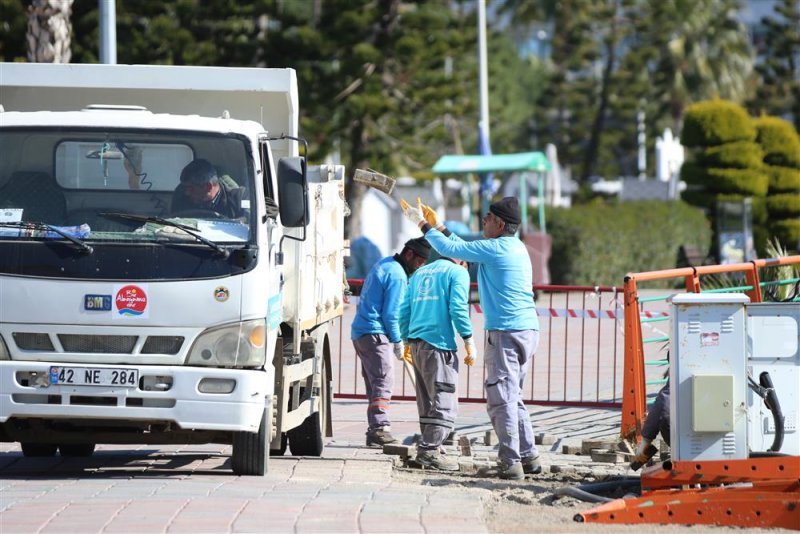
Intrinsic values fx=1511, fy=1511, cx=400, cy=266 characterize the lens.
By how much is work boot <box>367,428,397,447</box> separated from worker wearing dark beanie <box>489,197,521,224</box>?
2.37 m

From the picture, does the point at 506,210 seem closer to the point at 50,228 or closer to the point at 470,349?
the point at 470,349

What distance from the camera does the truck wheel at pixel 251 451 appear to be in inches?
360

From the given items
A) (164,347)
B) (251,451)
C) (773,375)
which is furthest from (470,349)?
(164,347)

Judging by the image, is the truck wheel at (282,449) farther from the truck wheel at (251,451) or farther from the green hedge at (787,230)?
the green hedge at (787,230)

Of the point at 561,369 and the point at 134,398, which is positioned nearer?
the point at 134,398

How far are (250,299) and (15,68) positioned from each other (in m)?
2.75

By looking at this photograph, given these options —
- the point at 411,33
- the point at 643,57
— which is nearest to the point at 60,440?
the point at 411,33

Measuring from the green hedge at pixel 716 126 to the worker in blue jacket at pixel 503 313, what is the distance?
27.4 meters

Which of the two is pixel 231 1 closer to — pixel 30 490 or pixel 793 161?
pixel 793 161

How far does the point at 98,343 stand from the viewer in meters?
8.73

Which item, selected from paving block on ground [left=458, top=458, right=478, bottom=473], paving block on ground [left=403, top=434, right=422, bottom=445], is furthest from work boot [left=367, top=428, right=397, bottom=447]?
paving block on ground [left=458, top=458, right=478, bottom=473]

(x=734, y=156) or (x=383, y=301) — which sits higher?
(x=734, y=156)

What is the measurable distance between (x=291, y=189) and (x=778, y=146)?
3125 centimetres

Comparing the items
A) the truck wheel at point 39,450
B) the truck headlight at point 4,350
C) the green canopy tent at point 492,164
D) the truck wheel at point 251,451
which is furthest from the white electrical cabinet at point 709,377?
the green canopy tent at point 492,164
